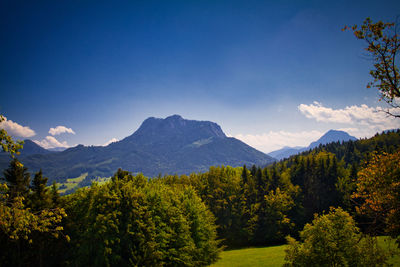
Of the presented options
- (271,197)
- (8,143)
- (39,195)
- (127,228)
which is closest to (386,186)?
(8,143)

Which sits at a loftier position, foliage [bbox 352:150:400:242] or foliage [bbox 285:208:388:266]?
foliage [bbox 352:150:400:242]

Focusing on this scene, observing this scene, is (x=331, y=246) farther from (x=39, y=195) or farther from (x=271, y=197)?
(x=271, y=197)

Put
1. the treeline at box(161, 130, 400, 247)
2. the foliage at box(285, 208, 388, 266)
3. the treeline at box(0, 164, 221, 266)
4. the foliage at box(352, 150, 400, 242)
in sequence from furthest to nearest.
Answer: the treeline at box(161, 130, 400, 247)
the treeline at box(0, 164, 221, 266)
the foliage at box(285, 208, 388, 266)
the foliage at box(352, 150, 400, 242)

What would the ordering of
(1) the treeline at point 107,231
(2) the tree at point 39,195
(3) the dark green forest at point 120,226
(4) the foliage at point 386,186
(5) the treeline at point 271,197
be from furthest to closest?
(5) the treeline at point 271,197 → (2) the tree at point 39,195 → (1) the treeline at point 107,231 → (3) the dark green forest at point 120,226 → (4) the foliage at point 386,186

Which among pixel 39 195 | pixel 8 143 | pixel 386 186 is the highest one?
pixel 8 143

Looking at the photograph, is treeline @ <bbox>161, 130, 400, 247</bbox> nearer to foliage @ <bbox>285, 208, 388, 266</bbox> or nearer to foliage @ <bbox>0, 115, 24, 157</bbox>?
foliage @ <bbox>285, 208, 388, 266</bbox>

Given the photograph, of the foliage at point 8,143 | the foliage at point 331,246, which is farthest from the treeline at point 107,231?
the foliage at point 8,143

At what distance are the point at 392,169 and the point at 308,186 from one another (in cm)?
6592

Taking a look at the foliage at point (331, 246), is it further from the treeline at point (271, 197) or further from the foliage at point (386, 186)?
the treeline at point (271, 197)

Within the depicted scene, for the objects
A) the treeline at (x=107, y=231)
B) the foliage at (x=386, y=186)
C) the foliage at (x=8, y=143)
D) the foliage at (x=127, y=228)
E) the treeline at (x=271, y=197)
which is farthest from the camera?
the treeline at (x=271, y=197)

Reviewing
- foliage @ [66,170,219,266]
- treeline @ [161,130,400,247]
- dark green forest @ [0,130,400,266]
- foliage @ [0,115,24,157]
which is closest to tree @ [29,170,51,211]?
dark green forest @ [0,130,400,266]

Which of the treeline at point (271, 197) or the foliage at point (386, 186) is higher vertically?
the foliage at point (386, 186)

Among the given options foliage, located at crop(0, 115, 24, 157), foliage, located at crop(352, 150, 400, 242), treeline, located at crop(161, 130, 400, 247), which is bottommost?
treeline, located at crop(161, 130, 400, 247)

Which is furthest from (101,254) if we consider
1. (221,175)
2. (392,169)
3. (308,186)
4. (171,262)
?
(308,186)
